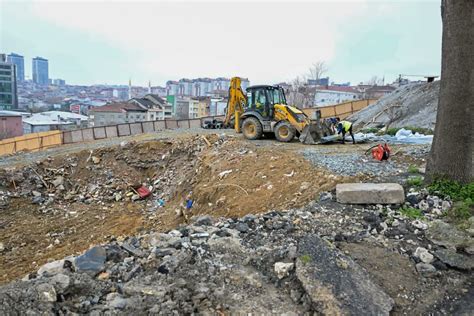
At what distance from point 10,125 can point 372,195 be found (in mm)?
42648

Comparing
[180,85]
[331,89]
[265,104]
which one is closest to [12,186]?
[265,104]

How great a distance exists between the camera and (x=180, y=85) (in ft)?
350

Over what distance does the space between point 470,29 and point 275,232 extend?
3.58 meters

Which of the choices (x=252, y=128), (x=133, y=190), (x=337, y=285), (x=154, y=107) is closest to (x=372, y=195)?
(x=337, y=285)

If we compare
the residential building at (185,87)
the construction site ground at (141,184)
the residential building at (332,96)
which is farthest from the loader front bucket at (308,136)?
the residential building at (185,87)

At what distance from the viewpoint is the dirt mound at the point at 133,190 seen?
22.2ft

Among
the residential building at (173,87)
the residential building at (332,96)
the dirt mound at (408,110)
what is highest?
the residential building at (173,87)

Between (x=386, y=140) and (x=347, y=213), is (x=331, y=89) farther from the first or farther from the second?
(x=347, y=213)

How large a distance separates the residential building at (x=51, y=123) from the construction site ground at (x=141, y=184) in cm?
3401

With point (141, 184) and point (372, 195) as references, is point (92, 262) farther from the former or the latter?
point (141, 184)

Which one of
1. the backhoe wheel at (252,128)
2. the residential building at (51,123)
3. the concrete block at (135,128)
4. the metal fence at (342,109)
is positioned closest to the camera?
the backhoe wheel at (252,128)

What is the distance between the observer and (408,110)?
15.1 m

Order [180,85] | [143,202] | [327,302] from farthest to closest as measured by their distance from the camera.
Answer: [180,85] < [143,202] < [327,302]

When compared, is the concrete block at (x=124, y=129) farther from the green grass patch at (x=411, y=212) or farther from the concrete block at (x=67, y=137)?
the green grass patch at (x=411, y=212)
